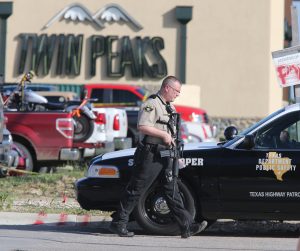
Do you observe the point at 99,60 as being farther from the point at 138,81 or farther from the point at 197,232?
the point at 197,232

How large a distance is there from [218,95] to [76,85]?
18.0 feet

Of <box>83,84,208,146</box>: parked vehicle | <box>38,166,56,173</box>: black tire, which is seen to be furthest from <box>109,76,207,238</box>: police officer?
<box>83,84,208,146</box>: parked vehicle

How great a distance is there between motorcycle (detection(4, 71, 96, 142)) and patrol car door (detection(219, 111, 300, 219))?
7.44m

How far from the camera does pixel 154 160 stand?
1052 centimetres

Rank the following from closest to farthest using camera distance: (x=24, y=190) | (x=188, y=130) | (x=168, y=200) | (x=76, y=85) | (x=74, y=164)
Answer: (x=168, y=200), (x=24, y=190), (x=74, y=164), (x=188, y=130), (x=76, y=85)

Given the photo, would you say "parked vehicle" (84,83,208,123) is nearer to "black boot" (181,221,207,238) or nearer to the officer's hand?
"black boot" (181,221,207,238)

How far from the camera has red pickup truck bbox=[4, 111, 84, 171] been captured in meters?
17.5

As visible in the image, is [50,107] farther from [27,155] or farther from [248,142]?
[248,142]

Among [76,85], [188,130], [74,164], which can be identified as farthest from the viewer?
[76,85]

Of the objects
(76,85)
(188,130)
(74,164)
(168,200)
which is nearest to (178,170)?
(168,200)

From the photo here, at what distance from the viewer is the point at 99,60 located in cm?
3722

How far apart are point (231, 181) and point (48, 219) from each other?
290 cm

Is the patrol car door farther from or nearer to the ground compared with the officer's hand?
nearer to the ground

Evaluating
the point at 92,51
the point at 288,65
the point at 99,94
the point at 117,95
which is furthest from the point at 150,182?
the point at 92,51
